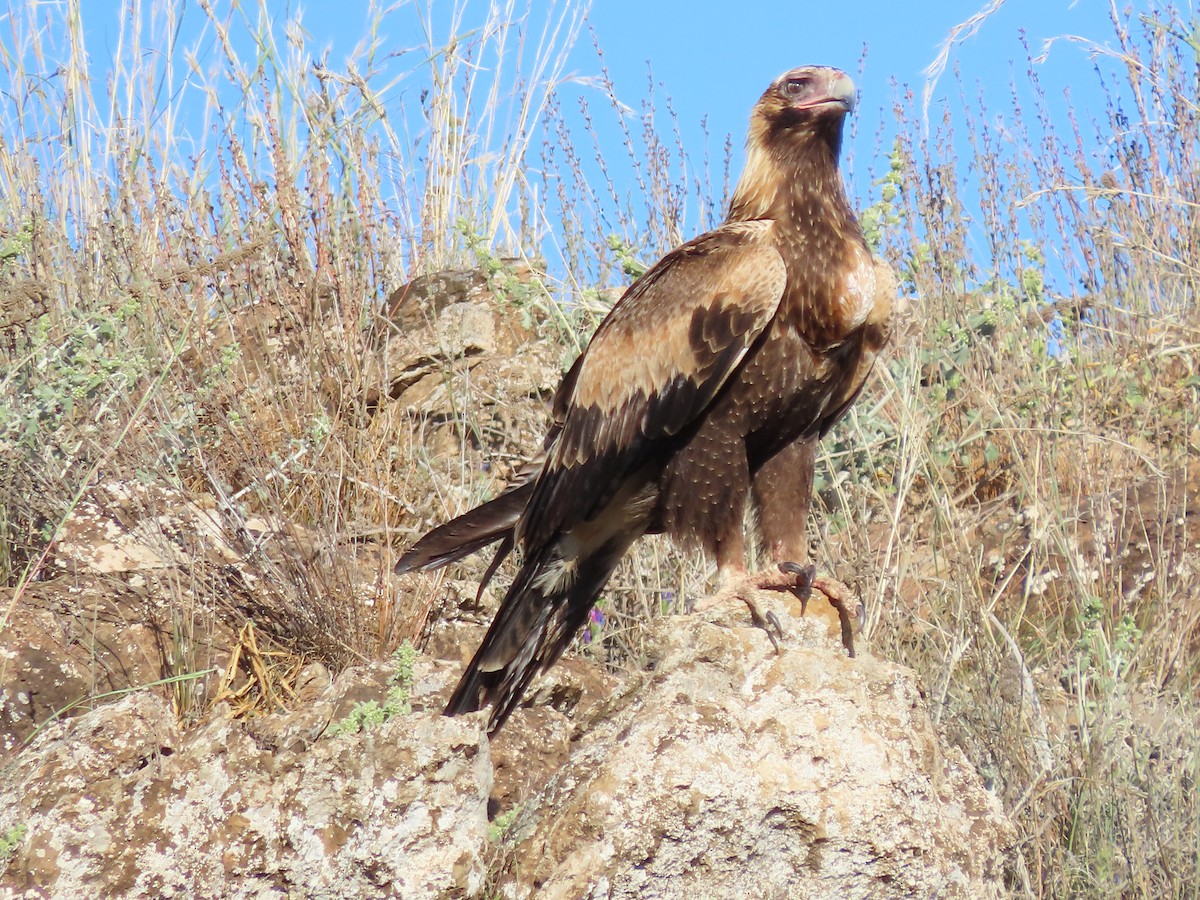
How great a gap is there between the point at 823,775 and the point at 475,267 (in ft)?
12.3

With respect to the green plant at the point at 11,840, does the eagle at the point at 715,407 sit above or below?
above

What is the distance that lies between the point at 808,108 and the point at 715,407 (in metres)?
0.90

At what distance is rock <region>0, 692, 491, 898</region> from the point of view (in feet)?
8.97

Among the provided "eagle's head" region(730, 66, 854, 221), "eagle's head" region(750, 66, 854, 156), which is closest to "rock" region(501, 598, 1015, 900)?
"eagle's head" region(730, 66, 854, 221)

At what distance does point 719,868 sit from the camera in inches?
107

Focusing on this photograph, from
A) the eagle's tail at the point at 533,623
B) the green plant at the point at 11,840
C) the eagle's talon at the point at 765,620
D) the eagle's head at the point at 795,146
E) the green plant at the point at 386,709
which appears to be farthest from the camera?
the eagle's head at the point at 795,146

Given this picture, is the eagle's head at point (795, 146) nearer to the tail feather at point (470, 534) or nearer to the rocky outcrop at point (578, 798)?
the tail feather at point (470, 534)

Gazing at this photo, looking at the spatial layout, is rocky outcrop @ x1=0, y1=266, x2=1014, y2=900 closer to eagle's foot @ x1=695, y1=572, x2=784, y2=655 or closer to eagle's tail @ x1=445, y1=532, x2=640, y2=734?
eagle's foot @ x1=695, y1=572, x2=784, y2=655

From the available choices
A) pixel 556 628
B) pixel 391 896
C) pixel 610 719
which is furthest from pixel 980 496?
pixel 391 896

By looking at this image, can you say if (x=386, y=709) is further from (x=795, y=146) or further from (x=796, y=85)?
(x=796, y=85)

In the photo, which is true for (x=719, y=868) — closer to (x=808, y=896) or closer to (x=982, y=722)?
(x=808, y=896)

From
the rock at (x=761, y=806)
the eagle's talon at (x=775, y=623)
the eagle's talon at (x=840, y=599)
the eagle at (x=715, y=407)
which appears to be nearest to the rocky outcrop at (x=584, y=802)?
the rock at (x=761, y=806)

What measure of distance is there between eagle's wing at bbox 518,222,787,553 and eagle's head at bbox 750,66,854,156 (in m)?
0.35

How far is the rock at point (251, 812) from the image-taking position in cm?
273
